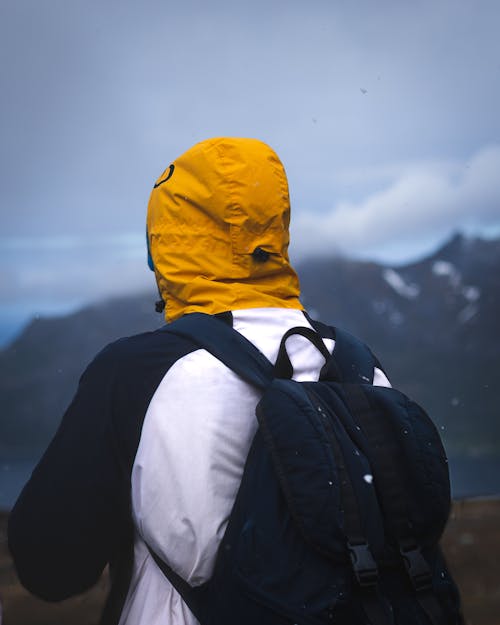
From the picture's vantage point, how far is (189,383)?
2.87ft

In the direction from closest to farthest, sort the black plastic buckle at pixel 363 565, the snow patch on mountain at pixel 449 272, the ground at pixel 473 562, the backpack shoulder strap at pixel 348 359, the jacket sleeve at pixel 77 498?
the black plastic buckle at pixel 363 565 → the jacket sleeve at pixel 77 498 → the backpack shoulder strap at pixel 348 359 → the ground at pixel 473 562 → the snow patch on mountain at pixel 449 272

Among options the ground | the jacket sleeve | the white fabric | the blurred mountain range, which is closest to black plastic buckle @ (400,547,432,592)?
the white fabric

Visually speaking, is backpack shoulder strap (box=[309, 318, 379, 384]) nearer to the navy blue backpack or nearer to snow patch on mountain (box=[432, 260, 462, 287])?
the navy blue backpack

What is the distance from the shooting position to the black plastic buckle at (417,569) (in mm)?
823

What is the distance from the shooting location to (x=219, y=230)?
103 centimetres

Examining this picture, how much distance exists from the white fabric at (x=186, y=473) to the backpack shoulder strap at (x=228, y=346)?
0.01m

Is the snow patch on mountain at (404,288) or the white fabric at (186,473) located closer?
the white fabric at (186,473)

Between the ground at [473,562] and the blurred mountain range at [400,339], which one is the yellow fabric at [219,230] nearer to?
the ground at [473,562]

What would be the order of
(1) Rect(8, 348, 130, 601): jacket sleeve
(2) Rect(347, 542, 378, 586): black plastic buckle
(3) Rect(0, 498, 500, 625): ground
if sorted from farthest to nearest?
(3) Rect(0, 498, 500, 625): ground, (1) Rect(8, 348, 130, 601): jacket sleeve, (2) Rect(347, 542, 378, 586): black plastic buckle

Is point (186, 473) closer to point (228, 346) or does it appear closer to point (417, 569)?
point (228, 346)

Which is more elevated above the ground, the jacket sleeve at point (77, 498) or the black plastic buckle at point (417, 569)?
the jacket sleeve at point (77, 498)

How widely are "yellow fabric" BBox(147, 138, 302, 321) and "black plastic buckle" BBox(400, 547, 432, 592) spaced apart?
39 cm

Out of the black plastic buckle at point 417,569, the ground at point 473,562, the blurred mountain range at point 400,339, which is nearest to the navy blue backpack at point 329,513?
the black plastic buckle at point 417,569

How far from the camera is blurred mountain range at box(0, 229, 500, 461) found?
277 inches
